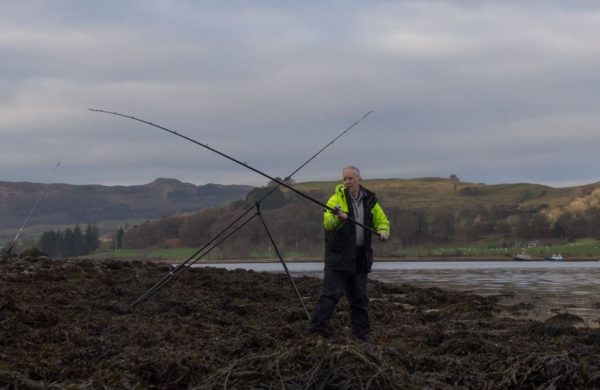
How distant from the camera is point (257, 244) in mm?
116625

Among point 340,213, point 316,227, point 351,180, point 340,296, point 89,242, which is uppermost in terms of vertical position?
point 351,180

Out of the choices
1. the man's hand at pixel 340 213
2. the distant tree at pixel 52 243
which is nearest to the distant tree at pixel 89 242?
the distant tree at pixel 52 243

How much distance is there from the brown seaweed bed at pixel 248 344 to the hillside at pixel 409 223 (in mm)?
90676

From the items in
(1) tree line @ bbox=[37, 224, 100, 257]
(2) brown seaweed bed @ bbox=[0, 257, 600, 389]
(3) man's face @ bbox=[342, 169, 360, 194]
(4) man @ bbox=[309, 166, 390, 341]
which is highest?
(3) man's face @ bbox=[342, 169, 360, 194]

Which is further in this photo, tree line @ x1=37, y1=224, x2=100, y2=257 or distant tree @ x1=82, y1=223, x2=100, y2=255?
distant tree @ x1=82, y1=223, x2=100, y2=255

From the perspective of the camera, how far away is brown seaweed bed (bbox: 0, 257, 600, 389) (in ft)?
17.7

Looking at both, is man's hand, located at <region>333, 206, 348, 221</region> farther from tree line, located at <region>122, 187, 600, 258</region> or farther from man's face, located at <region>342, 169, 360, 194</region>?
tree line, located at <region>122, 187, 600, 258</region>

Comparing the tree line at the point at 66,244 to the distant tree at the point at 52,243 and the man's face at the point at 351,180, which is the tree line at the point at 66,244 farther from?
the man's face at the point at 351,180

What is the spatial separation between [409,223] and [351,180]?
372 ft

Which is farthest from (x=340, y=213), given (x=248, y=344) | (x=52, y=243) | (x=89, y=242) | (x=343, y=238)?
(x=89, y=242)

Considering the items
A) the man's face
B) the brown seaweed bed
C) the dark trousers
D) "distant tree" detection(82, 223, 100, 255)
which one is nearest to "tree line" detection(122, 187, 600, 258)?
"distant tree" detection(82, 223, 100, 255)

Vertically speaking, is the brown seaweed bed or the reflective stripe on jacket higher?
the reflective stripe on jacket

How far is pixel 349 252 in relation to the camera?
8.93 m

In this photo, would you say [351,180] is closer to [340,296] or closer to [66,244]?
[340,296]
